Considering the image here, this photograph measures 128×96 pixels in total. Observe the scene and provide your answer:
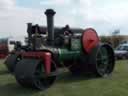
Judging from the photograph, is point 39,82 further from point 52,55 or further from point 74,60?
point 74,60

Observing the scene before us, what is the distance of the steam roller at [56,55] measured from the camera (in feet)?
31.0

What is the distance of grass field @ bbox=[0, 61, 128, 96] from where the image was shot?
8930 millimetres

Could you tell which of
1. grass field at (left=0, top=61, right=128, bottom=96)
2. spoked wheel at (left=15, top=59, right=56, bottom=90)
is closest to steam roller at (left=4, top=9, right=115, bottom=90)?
spoked wheel at (left=15, top=59, right=56, bottom=90)

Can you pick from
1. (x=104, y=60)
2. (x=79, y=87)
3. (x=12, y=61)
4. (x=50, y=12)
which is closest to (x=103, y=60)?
(x=104, y=60)

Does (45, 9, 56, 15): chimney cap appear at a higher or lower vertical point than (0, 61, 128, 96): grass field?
higher

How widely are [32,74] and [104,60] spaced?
14.2 feet

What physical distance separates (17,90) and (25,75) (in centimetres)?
80

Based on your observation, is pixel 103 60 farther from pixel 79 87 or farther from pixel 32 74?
pixel 32 74

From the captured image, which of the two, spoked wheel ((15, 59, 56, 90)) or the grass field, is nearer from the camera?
the grass field

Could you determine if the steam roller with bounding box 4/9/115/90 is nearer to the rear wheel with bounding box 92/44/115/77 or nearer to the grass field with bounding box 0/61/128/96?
the rear wheel with bounding box 92/44/115/77

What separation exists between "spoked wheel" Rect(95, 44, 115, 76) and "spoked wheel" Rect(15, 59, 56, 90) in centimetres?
290

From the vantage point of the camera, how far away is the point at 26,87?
9883 mm

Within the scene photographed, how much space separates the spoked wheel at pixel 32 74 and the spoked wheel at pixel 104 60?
2899 mm

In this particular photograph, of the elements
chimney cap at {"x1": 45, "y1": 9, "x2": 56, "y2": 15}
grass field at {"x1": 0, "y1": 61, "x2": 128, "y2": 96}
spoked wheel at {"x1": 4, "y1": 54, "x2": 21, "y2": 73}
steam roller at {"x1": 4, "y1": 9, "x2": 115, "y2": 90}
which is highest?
chimney cap at {"x1": 45, "y1": 9, "x2": 56, "y2": 15}
